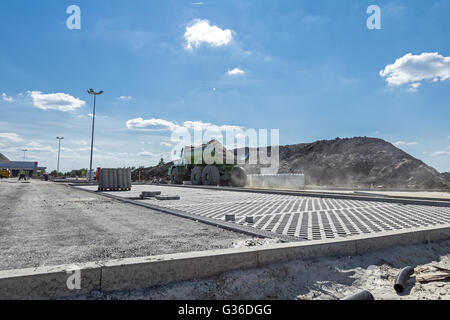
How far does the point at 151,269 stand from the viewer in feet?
10.6

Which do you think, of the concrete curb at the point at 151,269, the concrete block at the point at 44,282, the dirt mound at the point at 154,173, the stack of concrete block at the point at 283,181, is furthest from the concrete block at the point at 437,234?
the dirt mound at the point at 154,173

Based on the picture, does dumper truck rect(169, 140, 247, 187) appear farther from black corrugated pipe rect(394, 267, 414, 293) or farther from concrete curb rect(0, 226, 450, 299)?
black corrugated pipe rect(394, 267, 414, 293)

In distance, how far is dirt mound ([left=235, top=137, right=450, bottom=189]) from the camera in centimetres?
3206

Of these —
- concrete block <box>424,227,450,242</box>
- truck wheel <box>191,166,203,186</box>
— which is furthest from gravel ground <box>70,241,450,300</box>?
truck wheel <box>191,166,203,186</box>

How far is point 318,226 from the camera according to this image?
19.9 feet

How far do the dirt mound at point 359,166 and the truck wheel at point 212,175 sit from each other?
31.8 ft

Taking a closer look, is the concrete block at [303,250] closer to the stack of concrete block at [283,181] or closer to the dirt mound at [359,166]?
the stack of concrete block at [283,181]

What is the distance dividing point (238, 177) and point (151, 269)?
21131mm

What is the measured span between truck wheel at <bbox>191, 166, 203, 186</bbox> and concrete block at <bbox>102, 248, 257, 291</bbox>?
2173 cm

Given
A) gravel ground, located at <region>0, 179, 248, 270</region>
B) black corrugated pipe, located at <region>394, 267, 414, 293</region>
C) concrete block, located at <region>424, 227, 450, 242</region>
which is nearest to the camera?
black corrugated pipe, located at <region>394, 267, 414, 293</region>

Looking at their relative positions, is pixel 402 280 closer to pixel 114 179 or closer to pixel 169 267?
pixel 169 267
